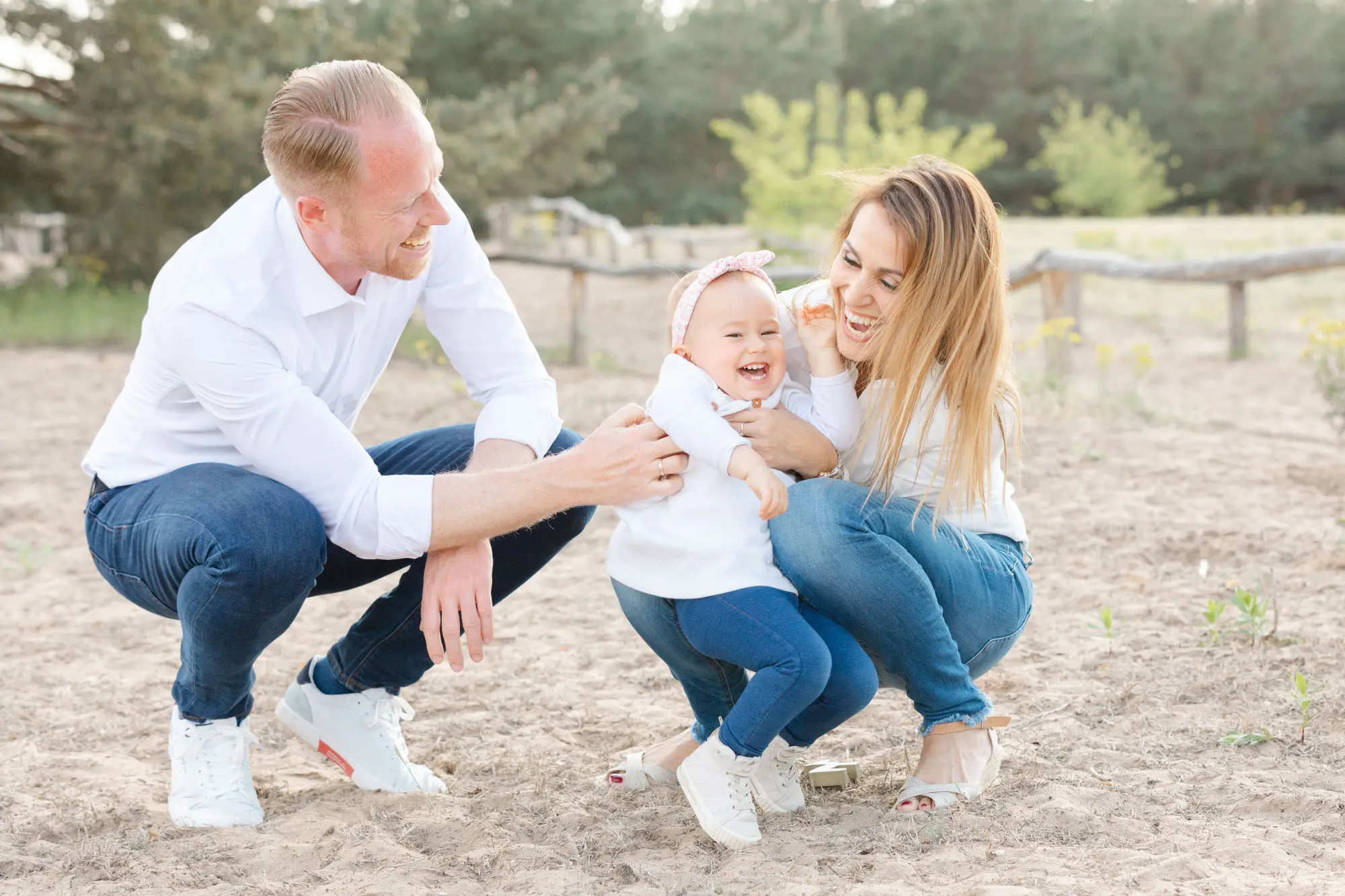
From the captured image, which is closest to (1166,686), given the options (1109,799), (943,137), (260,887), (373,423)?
(1109,799)

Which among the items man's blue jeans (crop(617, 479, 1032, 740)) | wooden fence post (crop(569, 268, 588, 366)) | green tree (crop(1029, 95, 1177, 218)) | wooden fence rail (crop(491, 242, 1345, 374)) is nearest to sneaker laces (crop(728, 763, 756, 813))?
man's blue jeans (crop(617, 479, 1032, 740))

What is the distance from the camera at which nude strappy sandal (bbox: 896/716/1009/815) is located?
2.17 metres

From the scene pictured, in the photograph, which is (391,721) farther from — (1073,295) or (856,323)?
(1073,295)

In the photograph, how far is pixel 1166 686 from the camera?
2.70 metres

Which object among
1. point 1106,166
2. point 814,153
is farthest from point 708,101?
point 814,153

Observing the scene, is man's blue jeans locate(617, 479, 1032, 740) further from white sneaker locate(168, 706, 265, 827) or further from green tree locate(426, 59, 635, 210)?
green tree locate(426, 59, 635, 210)

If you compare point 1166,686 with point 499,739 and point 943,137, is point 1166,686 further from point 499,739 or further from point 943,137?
point 943,137

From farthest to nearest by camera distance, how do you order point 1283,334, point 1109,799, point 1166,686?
point 1283,334 < point 1166,686 < point 1109,799

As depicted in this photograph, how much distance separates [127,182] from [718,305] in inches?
352

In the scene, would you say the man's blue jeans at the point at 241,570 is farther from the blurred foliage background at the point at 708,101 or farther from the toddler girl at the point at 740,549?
the blurred foliage background at the point at 708,101

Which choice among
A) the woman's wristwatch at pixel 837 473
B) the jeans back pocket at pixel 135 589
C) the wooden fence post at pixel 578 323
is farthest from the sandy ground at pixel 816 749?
the wooden fence post at pixel 578 323

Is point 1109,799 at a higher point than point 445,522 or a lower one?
lower

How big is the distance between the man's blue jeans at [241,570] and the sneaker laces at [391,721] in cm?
3

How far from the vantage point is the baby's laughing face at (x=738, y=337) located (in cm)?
223
